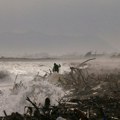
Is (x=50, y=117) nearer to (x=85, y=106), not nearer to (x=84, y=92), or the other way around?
(x=85, y=106)

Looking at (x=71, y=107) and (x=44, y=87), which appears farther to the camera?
(x=44, y=87)

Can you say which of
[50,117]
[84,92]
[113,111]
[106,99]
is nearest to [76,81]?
[84,92]

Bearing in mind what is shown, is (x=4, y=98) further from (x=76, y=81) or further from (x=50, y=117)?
(x=50, y=117)

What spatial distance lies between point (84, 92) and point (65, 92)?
1.14 meters

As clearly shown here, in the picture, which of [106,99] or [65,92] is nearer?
[106,99]

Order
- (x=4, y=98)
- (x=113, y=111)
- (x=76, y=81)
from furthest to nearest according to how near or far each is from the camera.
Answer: (x=76, y=81) → (x=4, y=98) → (x=113, y=111)

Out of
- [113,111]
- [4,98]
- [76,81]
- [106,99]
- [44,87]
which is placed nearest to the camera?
[113,111]

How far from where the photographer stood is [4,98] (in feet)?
63.9

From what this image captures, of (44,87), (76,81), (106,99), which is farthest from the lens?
(76,81)

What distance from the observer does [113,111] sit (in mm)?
12031

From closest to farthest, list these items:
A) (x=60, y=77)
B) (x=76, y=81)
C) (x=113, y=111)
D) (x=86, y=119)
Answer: (x=86, y=119) → (x=113, y=111) → (x=76, y=81) → (x=60, y=77)

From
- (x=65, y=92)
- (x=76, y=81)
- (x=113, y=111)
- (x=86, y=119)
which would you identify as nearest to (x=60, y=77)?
(x=76, y=81)

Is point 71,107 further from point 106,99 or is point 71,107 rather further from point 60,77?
point 60,77

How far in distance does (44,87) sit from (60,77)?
549cm
